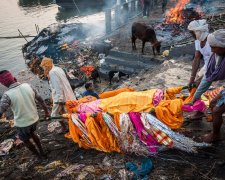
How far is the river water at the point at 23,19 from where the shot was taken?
18.5 metres

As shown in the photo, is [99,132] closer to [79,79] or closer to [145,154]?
[145,154]

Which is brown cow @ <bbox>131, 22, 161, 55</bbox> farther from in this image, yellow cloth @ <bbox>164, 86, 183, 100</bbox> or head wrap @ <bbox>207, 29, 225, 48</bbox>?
head wrap @ <bbox>207, 29, 225, 48</bbox>

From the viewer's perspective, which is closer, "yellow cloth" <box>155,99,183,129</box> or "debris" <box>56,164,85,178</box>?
"yellow cloth" <box>155,99,183,129</box>

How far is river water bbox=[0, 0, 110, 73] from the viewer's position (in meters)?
18.5

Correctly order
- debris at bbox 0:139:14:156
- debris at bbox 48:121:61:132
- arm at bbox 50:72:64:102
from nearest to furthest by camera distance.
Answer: arm at bbox 50:72:64:102 < debris at bbox 0:139:14:156 < debris at bbox 48:121:61:132

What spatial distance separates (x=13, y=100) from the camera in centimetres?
489

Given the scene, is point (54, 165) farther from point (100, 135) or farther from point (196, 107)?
point (196, 107)

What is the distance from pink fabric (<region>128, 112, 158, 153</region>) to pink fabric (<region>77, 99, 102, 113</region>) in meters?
0.75

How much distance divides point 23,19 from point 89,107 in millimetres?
26175

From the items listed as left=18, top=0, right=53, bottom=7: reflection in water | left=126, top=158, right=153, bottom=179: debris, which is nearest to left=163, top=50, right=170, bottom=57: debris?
left=126, top=158, right=153, bottom=179: debris

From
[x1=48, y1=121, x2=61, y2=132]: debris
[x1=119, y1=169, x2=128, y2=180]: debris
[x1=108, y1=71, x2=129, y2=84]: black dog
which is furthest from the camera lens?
[x1=108, y1=71, x2=129, y2=84]: black dog

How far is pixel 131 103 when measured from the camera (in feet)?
15.6

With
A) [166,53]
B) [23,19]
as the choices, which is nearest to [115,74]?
[166,53]

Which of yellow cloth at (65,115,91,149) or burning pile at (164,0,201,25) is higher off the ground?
burning pile at (164,0,201,25)
